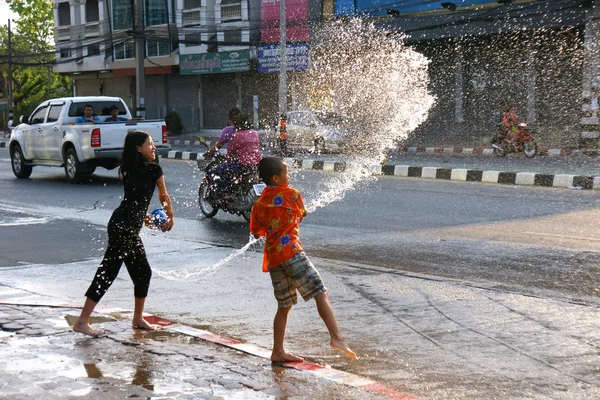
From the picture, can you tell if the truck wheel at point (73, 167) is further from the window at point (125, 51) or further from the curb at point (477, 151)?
the window at point (125, 51)

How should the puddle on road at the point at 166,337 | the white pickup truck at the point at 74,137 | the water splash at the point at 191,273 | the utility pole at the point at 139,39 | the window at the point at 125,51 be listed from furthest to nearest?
1. the window at the point at 125,51
2. the utility pole at the point at 139,39
3. the white pickup truck at the point at 74,137
4. the water splash at the point at 191,273
5. the puddle on road at the point at 166,337

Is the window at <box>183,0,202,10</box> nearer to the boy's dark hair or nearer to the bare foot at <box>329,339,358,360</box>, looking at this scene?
the boy's dark hair

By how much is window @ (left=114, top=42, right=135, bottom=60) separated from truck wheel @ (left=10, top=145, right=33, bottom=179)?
31.0 metres

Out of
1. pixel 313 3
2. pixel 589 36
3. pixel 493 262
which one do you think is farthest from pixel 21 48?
pixel 493 262

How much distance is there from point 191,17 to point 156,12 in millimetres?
2882

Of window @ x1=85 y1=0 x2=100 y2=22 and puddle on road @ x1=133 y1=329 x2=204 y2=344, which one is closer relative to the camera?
puddle on road @ x1=133 y1=329 x2=204 y2=344

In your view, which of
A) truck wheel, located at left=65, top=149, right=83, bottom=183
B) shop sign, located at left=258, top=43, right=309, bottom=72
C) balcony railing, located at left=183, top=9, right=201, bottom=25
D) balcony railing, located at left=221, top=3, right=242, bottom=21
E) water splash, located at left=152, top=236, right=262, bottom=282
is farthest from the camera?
balcony railing, located at left=183, top=9, right=201, bottom=25

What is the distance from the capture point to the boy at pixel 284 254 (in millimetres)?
5637

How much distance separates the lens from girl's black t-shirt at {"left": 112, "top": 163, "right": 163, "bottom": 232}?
21.9 ft

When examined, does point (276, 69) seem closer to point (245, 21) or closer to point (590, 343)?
point (245, 21)

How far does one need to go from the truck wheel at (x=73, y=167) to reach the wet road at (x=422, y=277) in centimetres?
329

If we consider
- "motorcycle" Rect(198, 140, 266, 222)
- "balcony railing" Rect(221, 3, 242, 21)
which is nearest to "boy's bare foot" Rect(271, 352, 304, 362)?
"motorcycle" Rect(198, 140, 266, 222)

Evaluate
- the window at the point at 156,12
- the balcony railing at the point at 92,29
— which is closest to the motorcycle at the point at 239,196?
the window at the point at 156,12

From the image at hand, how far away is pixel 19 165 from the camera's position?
21.9 m
